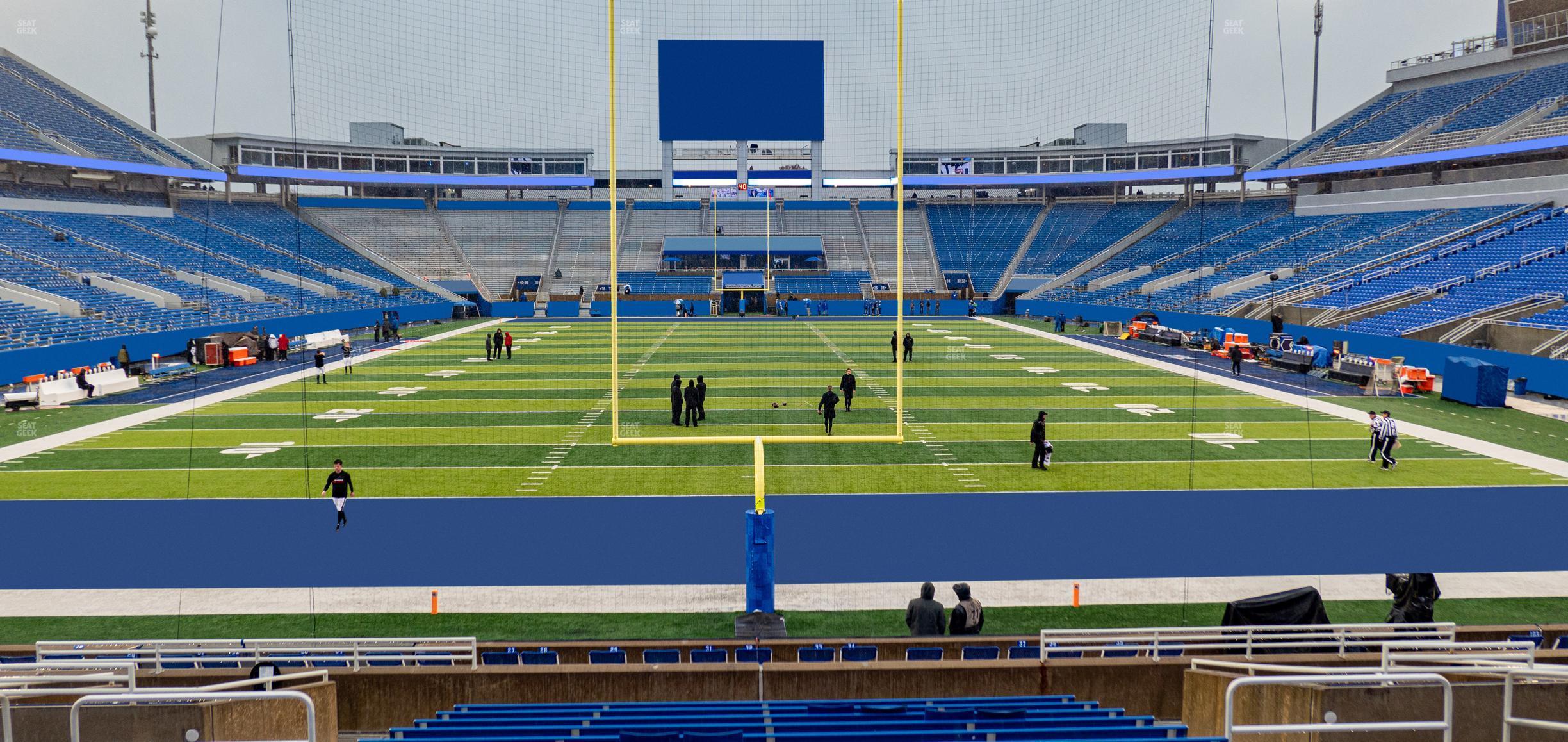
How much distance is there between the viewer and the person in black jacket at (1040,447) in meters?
14.2

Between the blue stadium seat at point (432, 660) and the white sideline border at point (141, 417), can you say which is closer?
the blue stadium seat at point (432, 660)

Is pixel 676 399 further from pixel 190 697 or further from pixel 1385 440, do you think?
pixel 190 697

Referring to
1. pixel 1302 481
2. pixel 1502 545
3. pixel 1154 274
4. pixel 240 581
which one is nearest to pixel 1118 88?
pixel 1302 481

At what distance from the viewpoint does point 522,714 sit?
5.36 meters

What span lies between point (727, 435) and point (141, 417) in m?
11.8

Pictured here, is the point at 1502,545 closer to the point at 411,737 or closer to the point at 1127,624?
the point at 1127,624

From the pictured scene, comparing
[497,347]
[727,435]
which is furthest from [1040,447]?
[497,347]

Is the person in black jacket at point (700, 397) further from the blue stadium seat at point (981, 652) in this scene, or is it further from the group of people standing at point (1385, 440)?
the group of people standing at point (1385, 440)

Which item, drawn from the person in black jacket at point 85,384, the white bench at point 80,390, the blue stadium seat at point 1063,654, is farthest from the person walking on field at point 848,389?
the person in black jacket at point 85,384

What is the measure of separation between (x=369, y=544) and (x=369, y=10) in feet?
21.9

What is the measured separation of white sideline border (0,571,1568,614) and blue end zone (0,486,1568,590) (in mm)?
156

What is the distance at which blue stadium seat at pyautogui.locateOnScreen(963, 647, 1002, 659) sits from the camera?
6.96 m

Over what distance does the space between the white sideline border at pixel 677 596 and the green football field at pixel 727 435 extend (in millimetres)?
1792

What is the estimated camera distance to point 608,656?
6.87 meters
